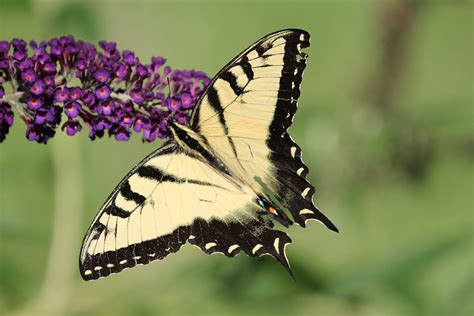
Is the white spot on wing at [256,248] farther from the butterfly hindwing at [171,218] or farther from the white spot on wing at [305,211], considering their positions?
the white spot on wing at [305,211]

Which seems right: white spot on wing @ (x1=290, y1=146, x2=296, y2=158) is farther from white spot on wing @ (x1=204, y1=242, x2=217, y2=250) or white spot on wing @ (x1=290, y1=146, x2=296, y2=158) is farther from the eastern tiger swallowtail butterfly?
white spot on wing @ (x1=204, y1=242, x2=217, y2=250)

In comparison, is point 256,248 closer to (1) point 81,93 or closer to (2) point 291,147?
(2) point 291,147

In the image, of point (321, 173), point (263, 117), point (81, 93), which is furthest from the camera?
point (321, 173)

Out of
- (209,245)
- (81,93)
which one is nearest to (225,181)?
(209,245)

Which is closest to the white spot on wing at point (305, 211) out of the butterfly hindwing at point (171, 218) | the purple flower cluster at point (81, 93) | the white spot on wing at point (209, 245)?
the butterfly hindwing at point (171, 218)

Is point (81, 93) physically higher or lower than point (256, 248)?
higher

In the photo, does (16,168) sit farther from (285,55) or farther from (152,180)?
(285,55)

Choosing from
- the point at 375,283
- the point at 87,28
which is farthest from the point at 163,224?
the point at 87,28
